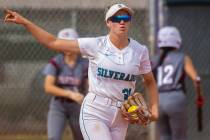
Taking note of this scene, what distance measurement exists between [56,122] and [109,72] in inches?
102

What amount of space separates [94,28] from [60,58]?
1.18 m

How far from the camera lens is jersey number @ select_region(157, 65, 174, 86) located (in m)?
8.98

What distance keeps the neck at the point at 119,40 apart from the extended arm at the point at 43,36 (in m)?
0.29

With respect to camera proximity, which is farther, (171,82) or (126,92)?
(171,82)

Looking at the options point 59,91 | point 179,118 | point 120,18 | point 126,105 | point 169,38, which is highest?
point 120,18

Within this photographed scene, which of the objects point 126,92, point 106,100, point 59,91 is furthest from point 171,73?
point 106,100

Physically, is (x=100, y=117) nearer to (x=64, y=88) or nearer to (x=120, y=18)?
(x=120, y=18)

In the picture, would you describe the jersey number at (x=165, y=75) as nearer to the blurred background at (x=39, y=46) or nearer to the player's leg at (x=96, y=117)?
the blurred background at (x=39, y=46)

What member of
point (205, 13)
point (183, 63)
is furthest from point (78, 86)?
point (205, 13)

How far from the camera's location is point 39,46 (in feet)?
32.6

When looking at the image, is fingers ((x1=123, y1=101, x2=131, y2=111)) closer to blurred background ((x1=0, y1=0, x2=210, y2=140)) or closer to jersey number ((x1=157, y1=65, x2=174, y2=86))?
jersey number ((x1=157, y1=65, x2=174, y2=86))

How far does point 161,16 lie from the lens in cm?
977

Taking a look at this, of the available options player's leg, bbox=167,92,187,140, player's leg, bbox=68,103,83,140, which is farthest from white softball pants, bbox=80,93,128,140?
player's leg, bbox=167,92,187,140

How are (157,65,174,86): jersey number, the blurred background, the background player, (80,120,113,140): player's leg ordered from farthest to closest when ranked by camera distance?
the blurred background < (157,65,174,86): jersey number < the background player < (80,120,113,140): player's leg
